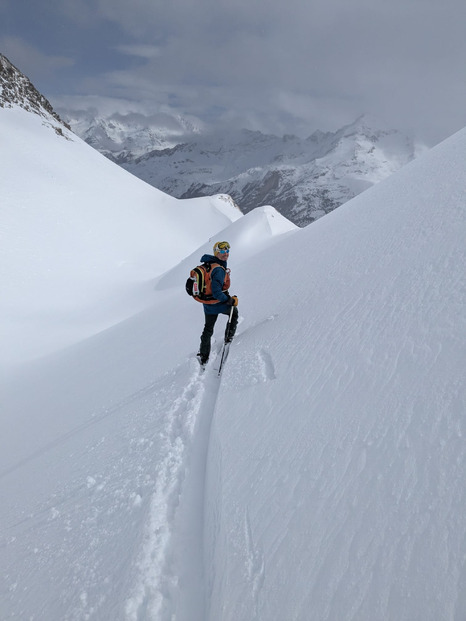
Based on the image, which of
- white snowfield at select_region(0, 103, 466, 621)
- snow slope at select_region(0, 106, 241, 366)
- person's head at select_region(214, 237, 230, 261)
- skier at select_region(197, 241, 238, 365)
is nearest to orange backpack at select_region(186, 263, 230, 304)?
skier at select_region(197, 241, 238, 365)

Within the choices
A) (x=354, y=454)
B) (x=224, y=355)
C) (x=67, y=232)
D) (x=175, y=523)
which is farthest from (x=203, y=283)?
(x=67, y=232)

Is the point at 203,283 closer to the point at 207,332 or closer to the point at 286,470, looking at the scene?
the point at 207,332

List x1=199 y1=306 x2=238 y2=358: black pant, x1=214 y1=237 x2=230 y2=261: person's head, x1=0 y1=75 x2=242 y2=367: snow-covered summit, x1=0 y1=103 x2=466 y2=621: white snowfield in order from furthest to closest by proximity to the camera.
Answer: x1=0 y1=75 x2=242 y2=367: snow-covered summit
x1=199 y1=306 x2=238 y2=358: black pant
x1=214 y1=237 x2=230 y2=261: person's head
x1=0 y1=103 x2=466 y2=621: white snowfield

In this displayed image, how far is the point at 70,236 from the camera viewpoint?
30.4 meters

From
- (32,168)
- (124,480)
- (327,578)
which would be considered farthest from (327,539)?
(32,168)

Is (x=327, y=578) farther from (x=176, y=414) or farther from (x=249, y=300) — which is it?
(x=249, y=300)

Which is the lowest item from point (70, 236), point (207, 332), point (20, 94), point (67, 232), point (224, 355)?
point (224, 355)

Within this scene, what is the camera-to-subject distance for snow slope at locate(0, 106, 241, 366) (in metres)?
19.8

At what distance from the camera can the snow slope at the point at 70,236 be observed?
19750 mm

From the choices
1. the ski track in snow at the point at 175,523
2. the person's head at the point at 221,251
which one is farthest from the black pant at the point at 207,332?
the ski track in snow at the point at 175,523

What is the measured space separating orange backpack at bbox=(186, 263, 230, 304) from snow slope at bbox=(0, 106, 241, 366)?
11.8 meters

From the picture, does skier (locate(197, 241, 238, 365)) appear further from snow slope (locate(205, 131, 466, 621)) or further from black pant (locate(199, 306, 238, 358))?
snow slope (locate(205, 131, 466, 621))

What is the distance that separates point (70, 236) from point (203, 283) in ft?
93.4

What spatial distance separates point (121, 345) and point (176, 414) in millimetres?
6056
